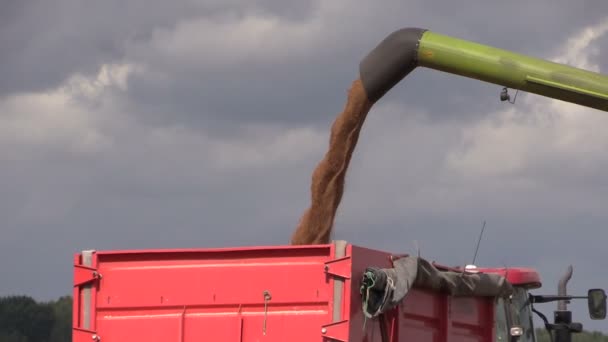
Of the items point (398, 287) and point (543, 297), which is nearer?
A: point (398, 287)

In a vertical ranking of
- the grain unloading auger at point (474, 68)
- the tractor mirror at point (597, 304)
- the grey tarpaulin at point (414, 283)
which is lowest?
the tractor mirror at point (597, 304)

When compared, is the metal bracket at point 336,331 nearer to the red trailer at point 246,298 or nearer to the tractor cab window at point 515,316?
the red trailer at point 246,298

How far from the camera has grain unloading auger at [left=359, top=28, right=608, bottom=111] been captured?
1293cm

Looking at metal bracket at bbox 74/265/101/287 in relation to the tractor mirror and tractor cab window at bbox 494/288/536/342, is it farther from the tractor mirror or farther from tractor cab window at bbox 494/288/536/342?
the tractor mirror

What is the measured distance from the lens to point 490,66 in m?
13.2

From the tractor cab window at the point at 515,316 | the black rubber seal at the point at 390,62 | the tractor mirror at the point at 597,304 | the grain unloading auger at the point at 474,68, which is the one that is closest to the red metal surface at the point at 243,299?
the tractor cab window at the point at 515,316

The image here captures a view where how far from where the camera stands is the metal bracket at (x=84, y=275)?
1191 cm

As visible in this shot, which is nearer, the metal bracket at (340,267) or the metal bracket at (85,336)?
the metal bracket at (340,267)

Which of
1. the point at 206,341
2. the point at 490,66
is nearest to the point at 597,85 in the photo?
the point at 490,66

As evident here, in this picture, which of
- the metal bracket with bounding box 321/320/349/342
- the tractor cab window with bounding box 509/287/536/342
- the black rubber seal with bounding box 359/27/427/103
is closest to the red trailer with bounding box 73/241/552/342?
the metal bracket with bounding box 321/320/349/342

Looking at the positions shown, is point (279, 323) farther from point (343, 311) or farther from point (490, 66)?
point (490, 66)

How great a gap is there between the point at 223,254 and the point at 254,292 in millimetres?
426

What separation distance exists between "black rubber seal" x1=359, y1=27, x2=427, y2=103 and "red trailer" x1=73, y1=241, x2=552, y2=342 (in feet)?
7.58

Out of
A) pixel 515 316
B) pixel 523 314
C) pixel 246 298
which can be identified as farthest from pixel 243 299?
pixel 523 314
